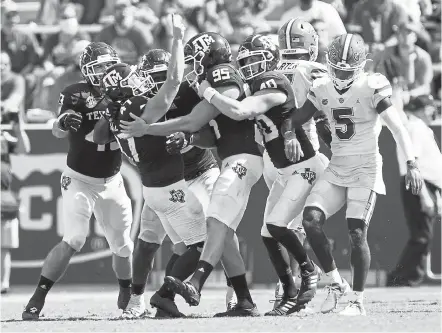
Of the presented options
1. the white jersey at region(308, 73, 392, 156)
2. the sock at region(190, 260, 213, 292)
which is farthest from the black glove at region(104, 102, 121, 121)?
the white jersey at region(308, 73, 392, 156)

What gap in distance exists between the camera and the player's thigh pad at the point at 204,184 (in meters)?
9.41

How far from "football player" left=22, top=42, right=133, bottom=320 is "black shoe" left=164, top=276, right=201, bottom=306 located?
1.35 meters

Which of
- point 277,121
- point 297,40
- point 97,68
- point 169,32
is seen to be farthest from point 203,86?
point 169,32

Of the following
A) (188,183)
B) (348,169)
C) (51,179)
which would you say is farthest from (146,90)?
(51,179)

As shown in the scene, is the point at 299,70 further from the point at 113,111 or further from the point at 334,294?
the point at 334,294

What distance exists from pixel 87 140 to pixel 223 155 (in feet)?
4.14

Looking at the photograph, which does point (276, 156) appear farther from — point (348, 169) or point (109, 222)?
point (109, 222)

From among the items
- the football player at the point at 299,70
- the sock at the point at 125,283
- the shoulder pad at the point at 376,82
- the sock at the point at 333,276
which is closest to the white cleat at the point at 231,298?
the football player at the point at 299,70

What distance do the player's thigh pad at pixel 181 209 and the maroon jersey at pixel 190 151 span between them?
523mm

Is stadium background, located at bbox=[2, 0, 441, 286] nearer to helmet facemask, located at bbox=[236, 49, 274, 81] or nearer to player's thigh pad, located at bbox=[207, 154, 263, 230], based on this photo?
helmet facemask, located at bbox=[236, 49, 274, 81]

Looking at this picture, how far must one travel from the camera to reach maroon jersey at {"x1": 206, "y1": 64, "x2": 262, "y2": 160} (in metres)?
8.86

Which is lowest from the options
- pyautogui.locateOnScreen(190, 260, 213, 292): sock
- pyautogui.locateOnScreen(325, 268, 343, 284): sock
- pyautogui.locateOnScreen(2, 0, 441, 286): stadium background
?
pyautogui.locateOnScreen(2, 0, 441, 286): stadium background

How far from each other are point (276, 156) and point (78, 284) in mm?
4783

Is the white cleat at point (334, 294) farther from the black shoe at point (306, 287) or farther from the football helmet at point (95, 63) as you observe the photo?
the football helmet at point (95, 63)
